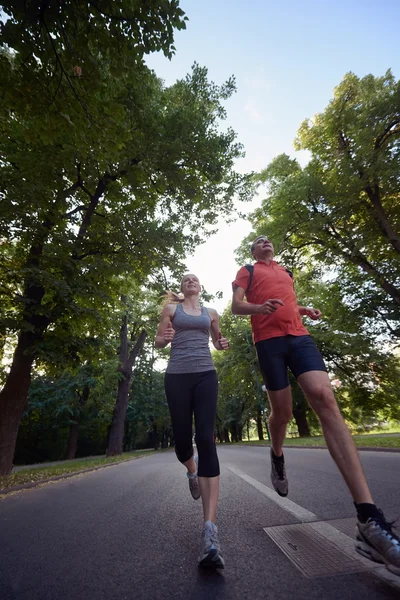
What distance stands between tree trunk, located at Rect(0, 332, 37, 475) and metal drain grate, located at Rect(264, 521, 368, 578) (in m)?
7.77

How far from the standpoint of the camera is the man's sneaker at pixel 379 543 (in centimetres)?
154

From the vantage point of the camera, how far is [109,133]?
4.84 metres

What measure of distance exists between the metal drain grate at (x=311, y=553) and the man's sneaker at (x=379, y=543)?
9 cm

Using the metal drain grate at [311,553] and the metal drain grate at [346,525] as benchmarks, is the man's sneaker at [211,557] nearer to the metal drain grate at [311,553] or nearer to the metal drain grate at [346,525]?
the metal drain grate at [311,553]

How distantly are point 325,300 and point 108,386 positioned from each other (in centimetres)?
1750

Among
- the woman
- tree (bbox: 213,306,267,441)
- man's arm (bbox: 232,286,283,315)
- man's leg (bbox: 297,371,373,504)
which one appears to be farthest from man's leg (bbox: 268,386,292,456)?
tree (bbox: 213,306,267,441)

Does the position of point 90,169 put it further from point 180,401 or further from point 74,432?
point 74,432

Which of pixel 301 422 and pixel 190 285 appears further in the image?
pixel 301 422

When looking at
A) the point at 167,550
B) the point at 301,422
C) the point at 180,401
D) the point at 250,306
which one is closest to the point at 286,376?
the point at 250,306

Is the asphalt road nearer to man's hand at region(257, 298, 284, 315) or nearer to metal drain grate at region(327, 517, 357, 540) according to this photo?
metal drain grate at region(327, 517, 357, 540)

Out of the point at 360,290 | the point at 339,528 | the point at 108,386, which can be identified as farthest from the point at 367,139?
the point at 108,386

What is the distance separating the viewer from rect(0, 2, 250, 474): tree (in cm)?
421

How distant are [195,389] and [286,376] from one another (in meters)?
0.81

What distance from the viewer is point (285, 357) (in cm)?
275
